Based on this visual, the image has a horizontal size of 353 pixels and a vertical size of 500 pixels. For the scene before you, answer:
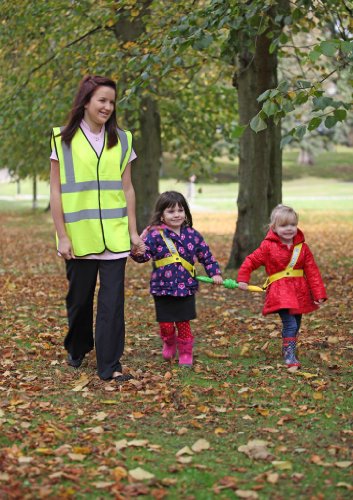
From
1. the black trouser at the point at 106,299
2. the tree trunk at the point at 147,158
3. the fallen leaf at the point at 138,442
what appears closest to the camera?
the fallen leaf at the point at 138,442

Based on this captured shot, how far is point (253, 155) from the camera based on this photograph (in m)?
12.8

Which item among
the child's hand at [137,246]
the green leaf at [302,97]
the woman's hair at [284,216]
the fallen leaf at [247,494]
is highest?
the green leaf at [302,97]

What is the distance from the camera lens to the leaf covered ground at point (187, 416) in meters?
4.44

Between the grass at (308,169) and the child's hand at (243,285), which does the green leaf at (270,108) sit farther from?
the grass at (308,169)

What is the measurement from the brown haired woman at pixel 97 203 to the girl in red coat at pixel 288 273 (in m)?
1.03

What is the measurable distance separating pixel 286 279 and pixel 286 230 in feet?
1.26

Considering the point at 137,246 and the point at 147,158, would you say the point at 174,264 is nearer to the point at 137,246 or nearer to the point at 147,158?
the point at 137,246

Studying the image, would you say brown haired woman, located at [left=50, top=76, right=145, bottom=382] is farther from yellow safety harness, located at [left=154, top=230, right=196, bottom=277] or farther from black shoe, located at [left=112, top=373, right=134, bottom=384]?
yellow safety harness, located at [left=154, top=230, right=196, bottom=277]

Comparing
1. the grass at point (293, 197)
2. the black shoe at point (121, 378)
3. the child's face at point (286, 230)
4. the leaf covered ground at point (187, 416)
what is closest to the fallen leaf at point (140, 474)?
the leaf covered ground at point (187, 416)

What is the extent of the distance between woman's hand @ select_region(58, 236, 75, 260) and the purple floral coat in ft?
2.33

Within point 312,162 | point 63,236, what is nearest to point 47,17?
point 63,236

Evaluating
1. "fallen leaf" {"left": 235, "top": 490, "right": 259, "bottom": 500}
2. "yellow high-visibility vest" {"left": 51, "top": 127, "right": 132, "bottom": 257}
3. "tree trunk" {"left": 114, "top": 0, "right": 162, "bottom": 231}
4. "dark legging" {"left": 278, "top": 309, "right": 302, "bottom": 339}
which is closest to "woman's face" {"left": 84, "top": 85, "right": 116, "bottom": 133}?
"yellow high-visibility vest" {"left": 51, "top": 127, "right": 132, "bottom": 257}

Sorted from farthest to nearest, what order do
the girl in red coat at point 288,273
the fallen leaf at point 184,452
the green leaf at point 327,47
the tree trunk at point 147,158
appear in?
the tree trunk at point 147,158 < the girl in red coat at point 288,273 < the green leaf at point 327,47 < the fallen leaf at point 184,452

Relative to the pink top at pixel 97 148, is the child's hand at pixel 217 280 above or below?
below
